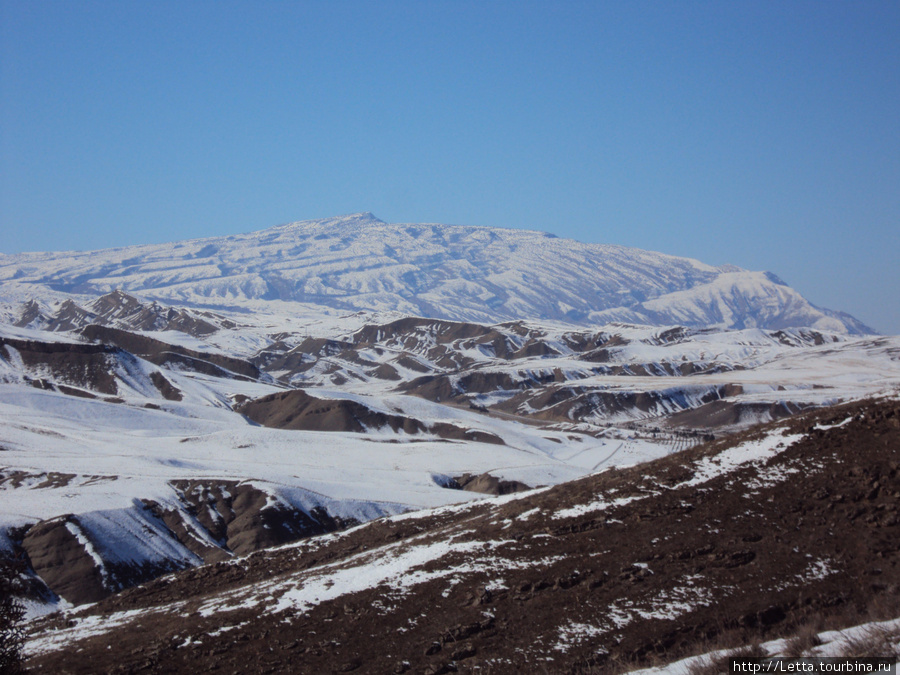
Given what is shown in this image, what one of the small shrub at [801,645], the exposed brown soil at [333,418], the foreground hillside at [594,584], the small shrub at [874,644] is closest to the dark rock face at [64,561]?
the foreground hillside at [594,584]

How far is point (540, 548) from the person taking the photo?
2580cm

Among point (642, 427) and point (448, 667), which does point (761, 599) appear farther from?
point (642, 427)

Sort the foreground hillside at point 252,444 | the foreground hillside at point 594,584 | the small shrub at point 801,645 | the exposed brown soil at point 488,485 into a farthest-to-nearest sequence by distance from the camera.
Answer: the exposed brown soil at point 488,485, the foreground hillside at point 252,444, the foreground hillside at point 594,584, the small shrub at point 801,645

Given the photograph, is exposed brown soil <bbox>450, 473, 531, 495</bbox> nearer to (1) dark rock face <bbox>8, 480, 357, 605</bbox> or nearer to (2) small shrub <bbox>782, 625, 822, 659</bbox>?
(1) dark rock face <bbox>8, 480, 357, 605</bbox>

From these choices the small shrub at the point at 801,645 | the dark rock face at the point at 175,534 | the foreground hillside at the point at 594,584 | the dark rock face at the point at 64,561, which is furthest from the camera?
the dark rock face at the point at 175,534

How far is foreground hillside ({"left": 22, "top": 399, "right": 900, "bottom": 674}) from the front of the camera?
20.0 metres

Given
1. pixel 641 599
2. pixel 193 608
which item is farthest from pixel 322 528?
pixel 641 599

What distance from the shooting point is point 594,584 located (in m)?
22.6

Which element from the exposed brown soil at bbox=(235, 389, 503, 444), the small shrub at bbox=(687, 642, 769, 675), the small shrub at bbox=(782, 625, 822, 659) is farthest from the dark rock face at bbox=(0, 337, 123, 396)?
the small shrub at bbox=(782, 625, 822, 659)

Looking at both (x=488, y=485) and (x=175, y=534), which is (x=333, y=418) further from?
(x=175, y=534)

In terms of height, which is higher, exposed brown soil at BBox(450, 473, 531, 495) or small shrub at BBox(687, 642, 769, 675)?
small shrub at BBox(687, 642, 769, 675)

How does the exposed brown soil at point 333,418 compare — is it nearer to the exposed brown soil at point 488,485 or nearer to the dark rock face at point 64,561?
the exposed brown soil at point 488,485

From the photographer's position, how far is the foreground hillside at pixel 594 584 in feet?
65.7

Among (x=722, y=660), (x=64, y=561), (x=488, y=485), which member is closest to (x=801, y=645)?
(x=722, y=660)
